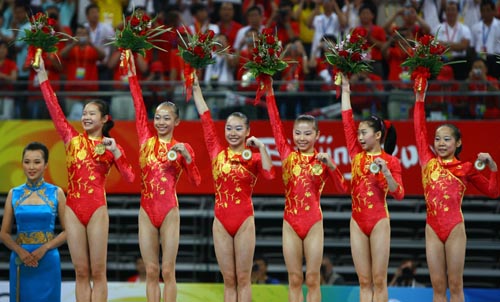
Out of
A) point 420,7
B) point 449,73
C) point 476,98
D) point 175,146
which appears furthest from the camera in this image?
point 420,7

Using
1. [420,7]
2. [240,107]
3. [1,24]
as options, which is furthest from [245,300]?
[1,24]

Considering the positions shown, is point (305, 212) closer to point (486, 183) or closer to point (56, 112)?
point (486, 183)

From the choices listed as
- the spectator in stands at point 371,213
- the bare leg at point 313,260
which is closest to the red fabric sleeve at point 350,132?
the spectator in stands at point 371,213

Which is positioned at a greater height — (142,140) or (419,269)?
(142,140)

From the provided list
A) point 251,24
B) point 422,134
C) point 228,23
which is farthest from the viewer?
point 228,23

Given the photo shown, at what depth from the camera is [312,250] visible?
8359 millimetres

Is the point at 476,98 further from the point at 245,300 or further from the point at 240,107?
the point at 245,300

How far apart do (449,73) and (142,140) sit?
4043 mm

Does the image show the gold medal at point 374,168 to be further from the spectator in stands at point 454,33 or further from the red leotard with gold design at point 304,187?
the spectator in stands at point 454,33

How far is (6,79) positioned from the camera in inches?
452

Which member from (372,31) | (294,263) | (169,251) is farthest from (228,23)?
(294,263)

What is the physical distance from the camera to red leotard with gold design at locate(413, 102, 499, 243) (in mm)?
8461

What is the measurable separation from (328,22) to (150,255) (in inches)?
178

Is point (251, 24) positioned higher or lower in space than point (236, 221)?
higher
